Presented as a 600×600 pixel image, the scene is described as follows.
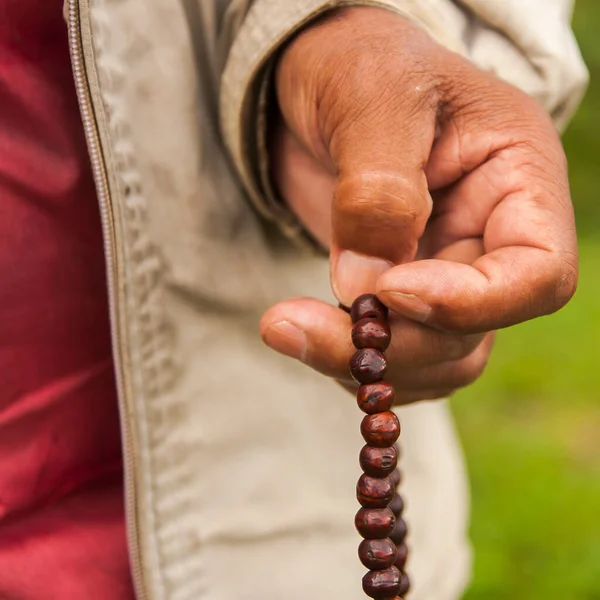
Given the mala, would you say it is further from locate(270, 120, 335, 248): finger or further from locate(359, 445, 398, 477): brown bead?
locate(270, 120, 335, 248): finger

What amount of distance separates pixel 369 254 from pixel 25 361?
1.28 feet

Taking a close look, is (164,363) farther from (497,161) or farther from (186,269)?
(497,161)

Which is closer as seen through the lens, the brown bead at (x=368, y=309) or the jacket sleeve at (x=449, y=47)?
the brown bead at (x=368, y=309)

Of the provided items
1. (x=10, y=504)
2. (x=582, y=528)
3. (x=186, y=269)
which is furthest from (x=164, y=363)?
(x=582, y=528)

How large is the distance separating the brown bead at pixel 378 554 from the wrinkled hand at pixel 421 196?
0.16m

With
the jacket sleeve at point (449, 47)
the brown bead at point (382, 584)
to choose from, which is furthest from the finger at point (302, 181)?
the brown bead at point (382, 584)

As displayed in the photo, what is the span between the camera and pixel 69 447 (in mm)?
908

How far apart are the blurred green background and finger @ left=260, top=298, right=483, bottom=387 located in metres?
1.30

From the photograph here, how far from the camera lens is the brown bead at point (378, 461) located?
0.69 m

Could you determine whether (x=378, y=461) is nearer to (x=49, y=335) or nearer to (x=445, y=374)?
(x=445, y=374)

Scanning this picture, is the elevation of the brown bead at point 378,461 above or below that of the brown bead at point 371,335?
below

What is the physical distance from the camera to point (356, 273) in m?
0.73

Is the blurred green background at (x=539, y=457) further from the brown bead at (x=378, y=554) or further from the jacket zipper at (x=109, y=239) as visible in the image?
the brown bead at (x=378, y=554)

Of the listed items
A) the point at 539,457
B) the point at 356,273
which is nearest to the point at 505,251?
the point at 356,273
